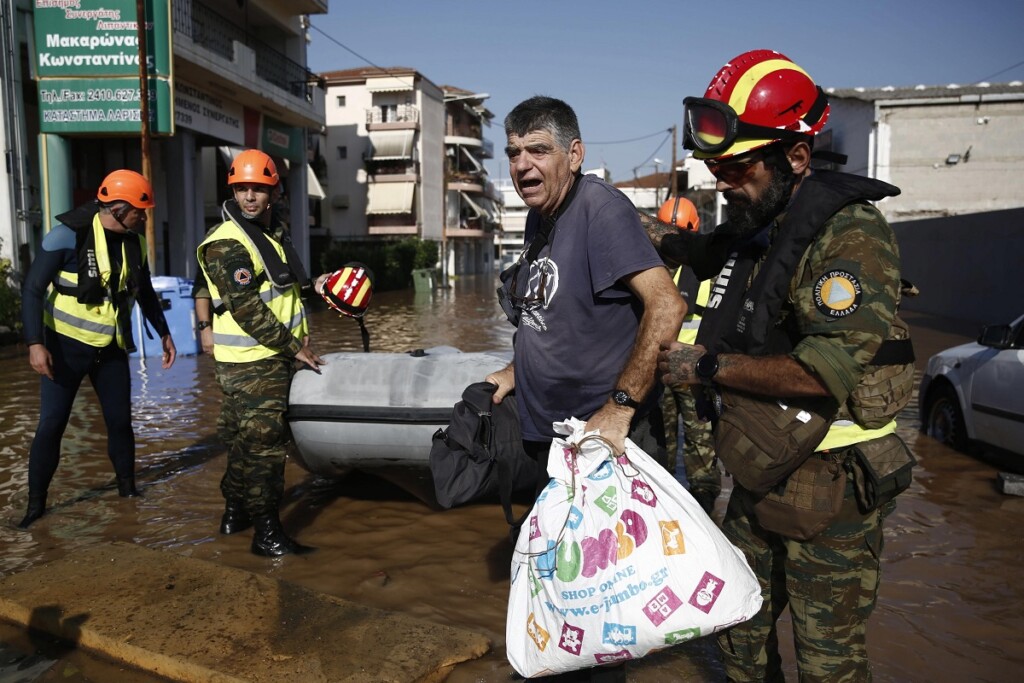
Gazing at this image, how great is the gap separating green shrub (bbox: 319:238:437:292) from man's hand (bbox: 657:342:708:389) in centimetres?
2589

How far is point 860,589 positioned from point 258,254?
318cm

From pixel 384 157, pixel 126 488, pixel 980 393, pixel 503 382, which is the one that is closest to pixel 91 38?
pixel 126 488

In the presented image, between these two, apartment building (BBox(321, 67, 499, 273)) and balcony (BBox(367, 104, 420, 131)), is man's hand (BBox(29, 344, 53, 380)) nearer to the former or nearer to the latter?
apartment building (BBox(321, 67, 499, 273))

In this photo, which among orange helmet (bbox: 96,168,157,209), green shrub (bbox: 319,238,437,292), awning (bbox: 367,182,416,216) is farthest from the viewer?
awning (bbox: 367,182,416,216)

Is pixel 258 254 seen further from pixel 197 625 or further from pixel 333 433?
pixel 197 625

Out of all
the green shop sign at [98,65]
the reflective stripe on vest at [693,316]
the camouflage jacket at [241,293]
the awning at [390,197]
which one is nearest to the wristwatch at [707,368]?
the camouflage jacket at [241,293]

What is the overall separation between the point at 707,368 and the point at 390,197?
1742 inches

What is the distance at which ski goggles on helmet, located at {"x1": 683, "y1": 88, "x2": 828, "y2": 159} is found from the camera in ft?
6.70

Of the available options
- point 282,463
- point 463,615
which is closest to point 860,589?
point 463,615

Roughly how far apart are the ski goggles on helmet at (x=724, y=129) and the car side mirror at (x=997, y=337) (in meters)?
3.93

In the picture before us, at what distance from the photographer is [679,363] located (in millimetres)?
2152

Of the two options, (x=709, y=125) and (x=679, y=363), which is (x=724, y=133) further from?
(x=679, y=363)

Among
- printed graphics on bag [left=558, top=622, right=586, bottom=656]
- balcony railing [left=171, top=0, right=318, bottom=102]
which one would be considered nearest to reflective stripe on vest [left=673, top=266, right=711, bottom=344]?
printed graphics on bag [left=558, top=622, right=586, bottom=656]

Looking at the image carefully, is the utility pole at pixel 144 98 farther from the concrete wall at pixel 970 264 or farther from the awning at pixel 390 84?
the awning at pixel 390 84
